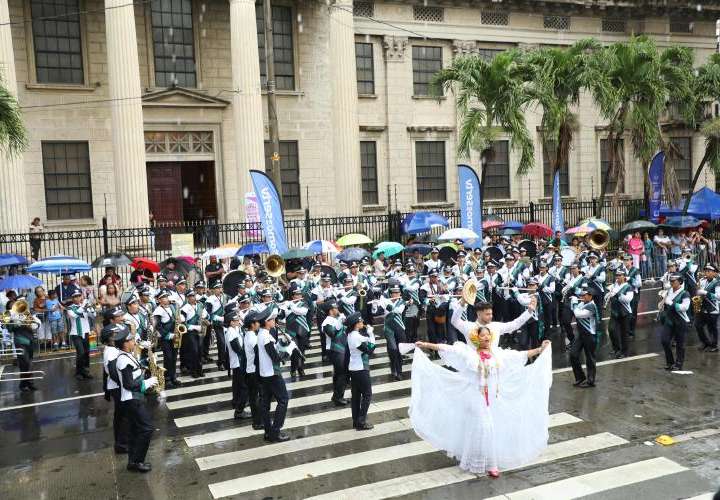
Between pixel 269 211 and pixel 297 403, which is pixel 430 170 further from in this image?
pixel 297 403

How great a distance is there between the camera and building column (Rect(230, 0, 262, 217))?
26281mm

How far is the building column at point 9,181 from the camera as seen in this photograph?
904 inches

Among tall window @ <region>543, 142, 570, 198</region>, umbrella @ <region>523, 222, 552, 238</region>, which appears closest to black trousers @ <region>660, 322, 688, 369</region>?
umbrella @ <region>523, 222, 552, 238</region>

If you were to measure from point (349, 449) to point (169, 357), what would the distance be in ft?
18.0

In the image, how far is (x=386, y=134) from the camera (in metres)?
32.4

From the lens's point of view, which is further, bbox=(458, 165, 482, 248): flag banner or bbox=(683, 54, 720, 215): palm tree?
bbox=(683, 54, 720, 215): palm tree

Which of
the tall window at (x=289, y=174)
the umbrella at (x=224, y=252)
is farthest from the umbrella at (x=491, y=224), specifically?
the umbrella at (x=224, y=252)

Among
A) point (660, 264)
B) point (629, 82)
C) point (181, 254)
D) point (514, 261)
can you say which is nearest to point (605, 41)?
point (629, 82)

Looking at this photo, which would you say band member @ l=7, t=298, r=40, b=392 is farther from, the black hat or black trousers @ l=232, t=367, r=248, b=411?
the black hat

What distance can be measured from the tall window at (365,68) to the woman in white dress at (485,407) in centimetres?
2417

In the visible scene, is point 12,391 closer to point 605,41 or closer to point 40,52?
point 40,52

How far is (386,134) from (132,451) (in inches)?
973

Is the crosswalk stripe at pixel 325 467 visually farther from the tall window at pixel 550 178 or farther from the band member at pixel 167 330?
the tall window at pixel 550 178

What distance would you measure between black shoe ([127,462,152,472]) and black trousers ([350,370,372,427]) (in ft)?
9.80
